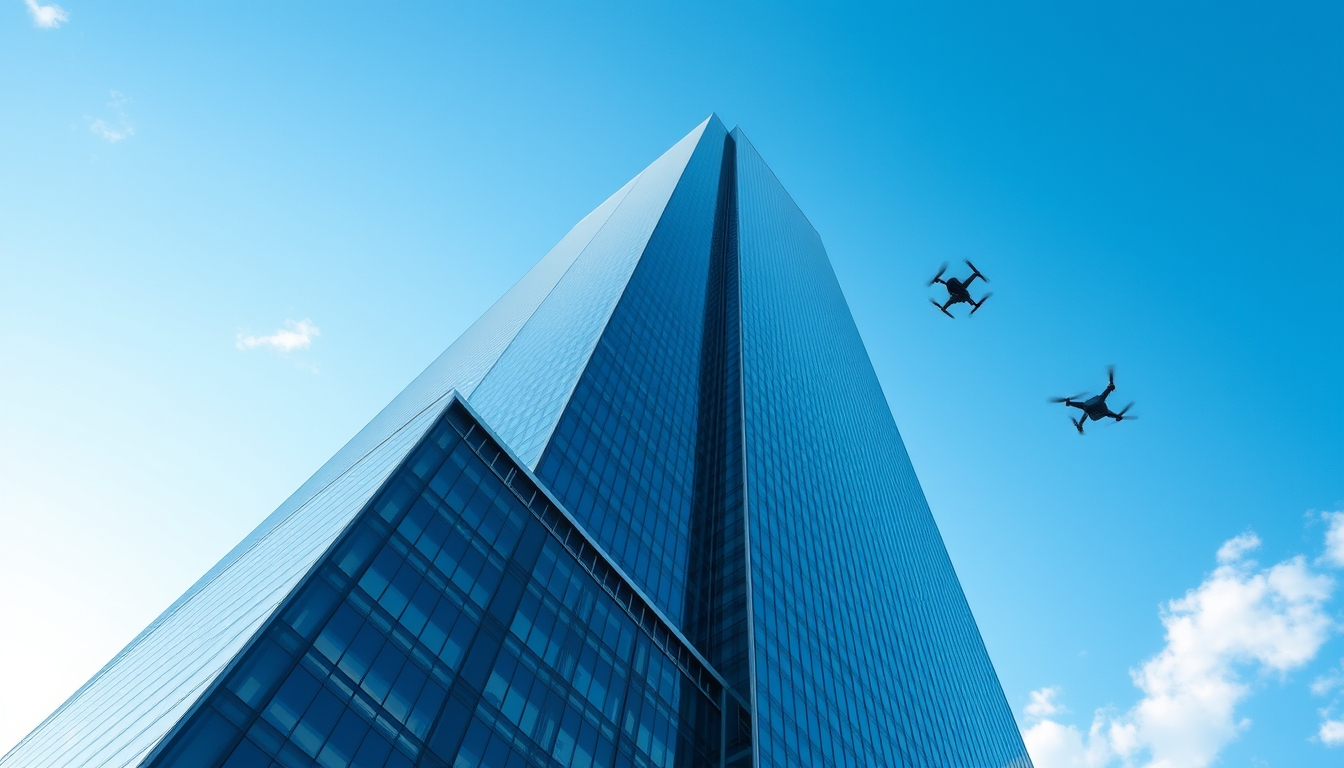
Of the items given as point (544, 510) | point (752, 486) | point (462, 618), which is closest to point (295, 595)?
point (462, 618)

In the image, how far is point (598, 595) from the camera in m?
42.4

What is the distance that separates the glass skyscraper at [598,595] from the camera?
27.5 metres

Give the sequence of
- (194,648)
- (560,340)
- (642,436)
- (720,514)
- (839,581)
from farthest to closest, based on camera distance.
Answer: (560,340), (839,581), (720,514), (642,436), (194,648)

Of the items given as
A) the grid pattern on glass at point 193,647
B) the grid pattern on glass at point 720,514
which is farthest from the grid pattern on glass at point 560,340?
the grid pattern on glass at point 720,514

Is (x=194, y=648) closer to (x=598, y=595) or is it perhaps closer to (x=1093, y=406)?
(x=598, y=595)

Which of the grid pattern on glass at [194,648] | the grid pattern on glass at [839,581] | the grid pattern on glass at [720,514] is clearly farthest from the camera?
the grid pattern on glass at [720,514]

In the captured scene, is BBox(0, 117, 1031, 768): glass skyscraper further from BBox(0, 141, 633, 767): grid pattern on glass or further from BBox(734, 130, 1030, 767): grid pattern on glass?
BBox(734, 130, 1030, 767): grid pattern on glass

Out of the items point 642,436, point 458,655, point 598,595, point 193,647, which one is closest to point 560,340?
point 642,436

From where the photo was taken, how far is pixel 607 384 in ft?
235

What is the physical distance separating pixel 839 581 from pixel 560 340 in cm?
4243

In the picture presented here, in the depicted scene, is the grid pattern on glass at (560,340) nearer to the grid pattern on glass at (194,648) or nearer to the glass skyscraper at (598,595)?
the glass skyscraper at (598,595)

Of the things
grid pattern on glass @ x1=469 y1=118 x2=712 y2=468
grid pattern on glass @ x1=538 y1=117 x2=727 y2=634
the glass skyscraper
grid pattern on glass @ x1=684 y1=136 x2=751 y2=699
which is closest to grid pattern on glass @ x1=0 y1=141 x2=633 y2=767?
the glass skyscraper

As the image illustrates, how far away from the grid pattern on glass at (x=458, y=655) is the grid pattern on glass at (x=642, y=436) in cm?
1154

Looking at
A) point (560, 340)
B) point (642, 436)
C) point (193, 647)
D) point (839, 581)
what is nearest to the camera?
point (193, 647)
